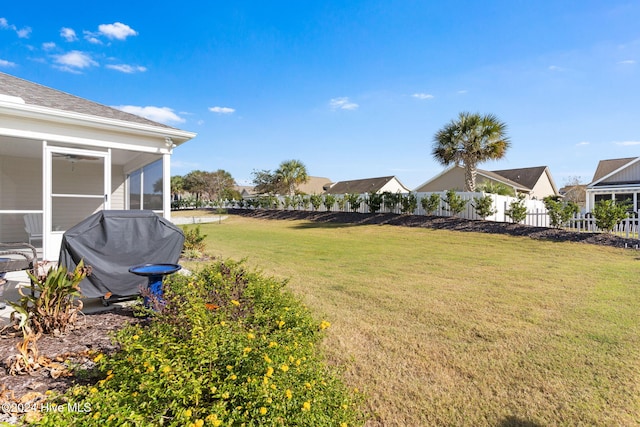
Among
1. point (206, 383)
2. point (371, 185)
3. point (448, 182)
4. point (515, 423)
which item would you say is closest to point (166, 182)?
point (206, 383)

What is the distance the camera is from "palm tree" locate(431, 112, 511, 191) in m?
16.9

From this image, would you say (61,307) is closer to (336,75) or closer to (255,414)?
(255,414)

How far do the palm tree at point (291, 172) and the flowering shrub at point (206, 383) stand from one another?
3662cm

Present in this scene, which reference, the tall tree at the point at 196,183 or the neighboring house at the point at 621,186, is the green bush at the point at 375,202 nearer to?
the neighboring house at the point at 621,186

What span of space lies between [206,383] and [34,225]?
769cm

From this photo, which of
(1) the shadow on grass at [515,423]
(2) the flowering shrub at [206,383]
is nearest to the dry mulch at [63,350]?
(2) the flowering shrub at [206,383]

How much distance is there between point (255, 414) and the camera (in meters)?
1.77

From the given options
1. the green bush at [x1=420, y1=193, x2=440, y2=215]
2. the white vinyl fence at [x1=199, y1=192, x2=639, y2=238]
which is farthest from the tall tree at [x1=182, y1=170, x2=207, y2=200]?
the green bush at [x1=420, y1=193, x2=440, y2=215]

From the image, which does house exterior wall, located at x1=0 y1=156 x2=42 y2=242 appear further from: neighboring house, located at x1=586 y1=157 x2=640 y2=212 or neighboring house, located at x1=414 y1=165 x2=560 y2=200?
neighboring house, located at x1=414 y1=165 x2=560 y2=200

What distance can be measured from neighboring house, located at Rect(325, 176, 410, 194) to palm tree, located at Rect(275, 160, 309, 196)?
8144 mm

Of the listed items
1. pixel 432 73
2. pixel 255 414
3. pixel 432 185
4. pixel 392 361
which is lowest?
pixel 392 361

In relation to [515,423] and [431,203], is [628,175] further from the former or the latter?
[515,423]

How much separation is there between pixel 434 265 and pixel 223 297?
607cm

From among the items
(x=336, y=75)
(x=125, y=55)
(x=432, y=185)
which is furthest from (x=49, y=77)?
(x=432, y=185)
